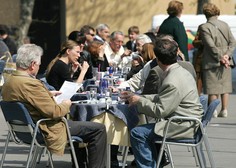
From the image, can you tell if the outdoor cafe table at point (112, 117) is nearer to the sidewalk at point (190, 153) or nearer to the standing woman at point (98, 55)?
the sidewalk at point (190, 153)

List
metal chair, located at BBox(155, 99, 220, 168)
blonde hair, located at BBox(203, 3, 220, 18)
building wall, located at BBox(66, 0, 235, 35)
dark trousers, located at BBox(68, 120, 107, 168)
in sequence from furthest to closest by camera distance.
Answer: building wall, located at BBox(66, 0, 235, 35) → blonde hair, located at BBox(203, 3, 220, 18) → dark trousers, located at BBox(68, 120, 107, 168) → metal chair, located at BBox(155, 99, 220, 168)

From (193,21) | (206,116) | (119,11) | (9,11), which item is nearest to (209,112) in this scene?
(206,116)

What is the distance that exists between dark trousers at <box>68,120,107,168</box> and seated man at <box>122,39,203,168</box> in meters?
0.52

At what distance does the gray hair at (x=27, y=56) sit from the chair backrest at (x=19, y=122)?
16.4 inches

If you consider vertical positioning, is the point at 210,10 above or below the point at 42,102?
below

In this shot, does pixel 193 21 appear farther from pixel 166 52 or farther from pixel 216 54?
pixel 166 52

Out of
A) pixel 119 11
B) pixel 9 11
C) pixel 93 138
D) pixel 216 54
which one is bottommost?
pixel 9 11

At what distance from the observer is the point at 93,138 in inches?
369

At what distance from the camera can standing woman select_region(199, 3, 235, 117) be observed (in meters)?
16.0

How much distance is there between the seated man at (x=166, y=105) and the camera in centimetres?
868

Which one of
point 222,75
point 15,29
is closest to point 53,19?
point 15,29

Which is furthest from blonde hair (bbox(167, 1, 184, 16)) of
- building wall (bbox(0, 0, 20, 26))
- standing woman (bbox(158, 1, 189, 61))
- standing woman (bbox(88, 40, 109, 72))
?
building wall (bbox(0, 0, 20, 26))

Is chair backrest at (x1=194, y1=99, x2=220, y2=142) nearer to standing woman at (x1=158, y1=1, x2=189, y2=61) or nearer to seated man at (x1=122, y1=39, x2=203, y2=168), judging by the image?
seated man at (x1=122, y1=39, x2=203, y2=168)

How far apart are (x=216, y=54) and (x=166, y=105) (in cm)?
755
